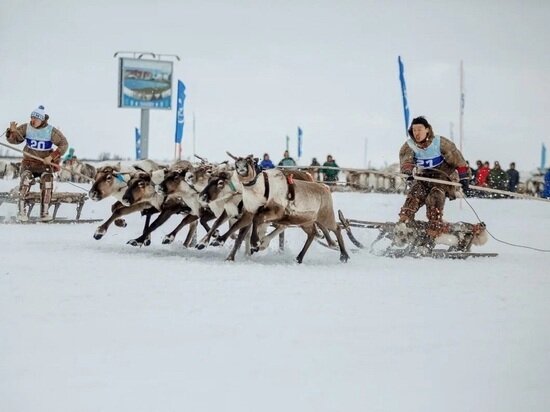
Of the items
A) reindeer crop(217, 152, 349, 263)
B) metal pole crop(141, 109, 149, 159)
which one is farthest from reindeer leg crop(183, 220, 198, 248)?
metal pole crop(141, 109, 149, 159)

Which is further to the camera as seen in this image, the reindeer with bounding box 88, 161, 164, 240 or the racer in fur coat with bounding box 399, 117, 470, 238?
the reindeer with bounding box 88, 161, 164, 240

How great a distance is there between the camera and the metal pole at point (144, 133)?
27.8 m

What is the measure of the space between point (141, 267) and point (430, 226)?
358 centimetres

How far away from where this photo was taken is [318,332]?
4.34m

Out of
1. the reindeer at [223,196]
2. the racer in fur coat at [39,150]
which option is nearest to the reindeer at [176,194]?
the reindeer at [223,196]

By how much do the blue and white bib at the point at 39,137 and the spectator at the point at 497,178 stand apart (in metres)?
14.1

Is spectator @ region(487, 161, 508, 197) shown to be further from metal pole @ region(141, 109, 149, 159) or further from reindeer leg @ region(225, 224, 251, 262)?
reindeer leg @ region(225, 224, 251, 262)

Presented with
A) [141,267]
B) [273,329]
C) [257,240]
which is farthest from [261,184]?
[273,329]

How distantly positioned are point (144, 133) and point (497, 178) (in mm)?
12507

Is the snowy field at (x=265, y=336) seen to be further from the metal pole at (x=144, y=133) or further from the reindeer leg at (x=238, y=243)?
the metal pole at (x=144, y=133)

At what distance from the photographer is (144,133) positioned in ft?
95.0

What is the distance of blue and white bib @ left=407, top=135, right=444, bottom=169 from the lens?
900cm

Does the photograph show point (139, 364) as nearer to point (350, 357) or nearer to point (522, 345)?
point (350, 357)

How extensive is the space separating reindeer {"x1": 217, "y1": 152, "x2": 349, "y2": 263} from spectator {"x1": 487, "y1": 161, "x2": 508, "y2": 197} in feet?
49.9
